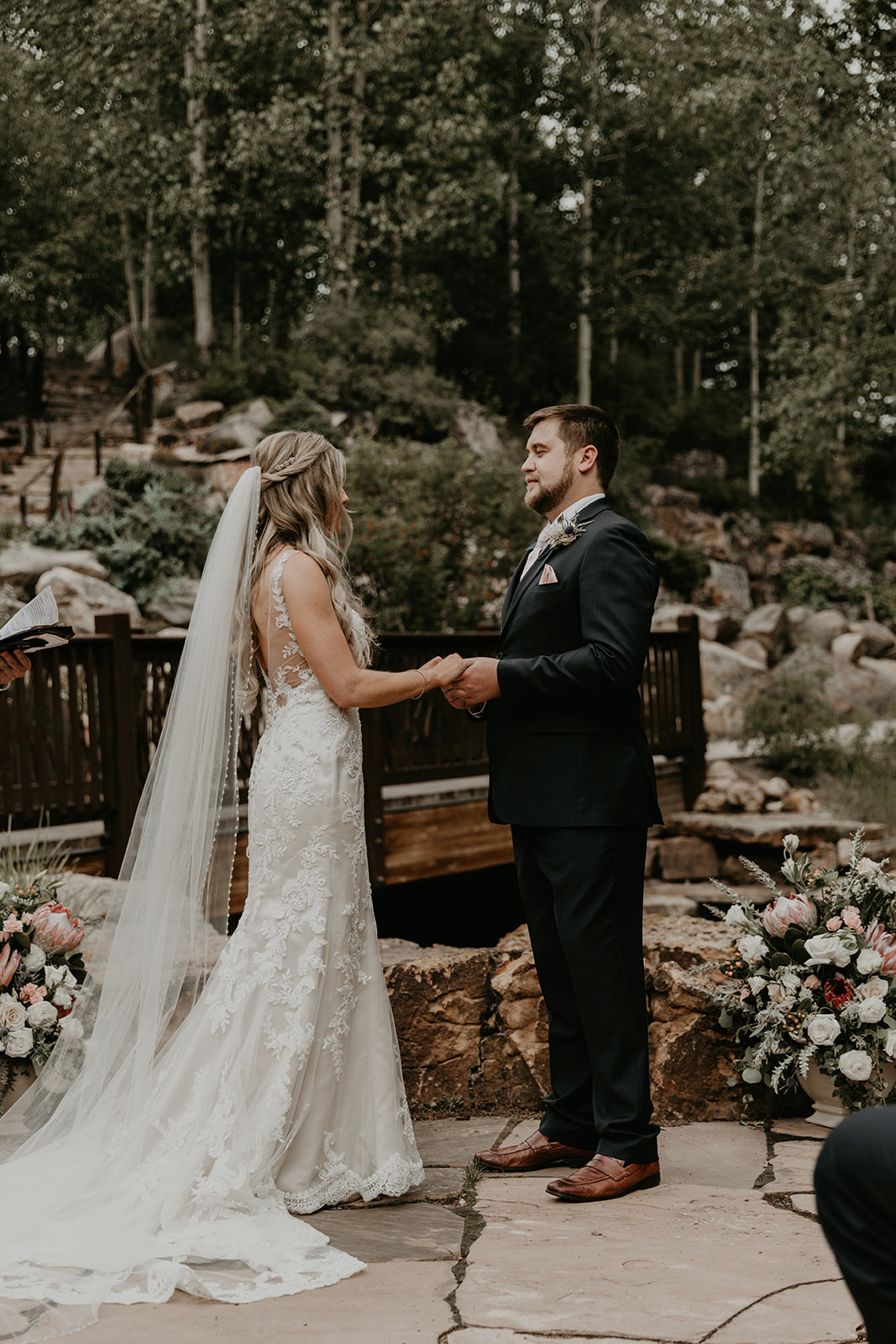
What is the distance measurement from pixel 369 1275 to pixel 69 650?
503 centimetres

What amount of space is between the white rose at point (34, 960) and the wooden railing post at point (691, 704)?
8.86 m

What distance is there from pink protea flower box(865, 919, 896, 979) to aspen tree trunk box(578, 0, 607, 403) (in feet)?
72.4

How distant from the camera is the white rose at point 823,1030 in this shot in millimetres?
3496

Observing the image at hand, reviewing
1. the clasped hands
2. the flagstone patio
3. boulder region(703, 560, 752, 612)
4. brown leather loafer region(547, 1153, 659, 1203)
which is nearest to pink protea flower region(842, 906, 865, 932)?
the flagstone patio

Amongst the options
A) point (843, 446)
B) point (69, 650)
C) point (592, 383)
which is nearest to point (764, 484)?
point (843, 446)

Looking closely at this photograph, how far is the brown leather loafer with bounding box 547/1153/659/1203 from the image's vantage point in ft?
10.1

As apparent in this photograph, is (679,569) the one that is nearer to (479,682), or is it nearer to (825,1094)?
(825,1094)

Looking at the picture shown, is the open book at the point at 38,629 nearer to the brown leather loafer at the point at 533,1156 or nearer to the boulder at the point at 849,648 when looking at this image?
the brown leather loafer at the point at 533,1156

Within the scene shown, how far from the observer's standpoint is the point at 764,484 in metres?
26.8

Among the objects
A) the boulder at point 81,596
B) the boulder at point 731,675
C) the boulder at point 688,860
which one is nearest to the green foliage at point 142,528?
the boulder at point 81,596

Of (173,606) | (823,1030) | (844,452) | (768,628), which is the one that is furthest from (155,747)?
(844,452)

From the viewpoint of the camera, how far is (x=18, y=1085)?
3668mm

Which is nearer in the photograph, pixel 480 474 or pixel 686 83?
pixel 480 474

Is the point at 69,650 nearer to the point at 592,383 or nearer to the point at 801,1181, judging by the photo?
the point at 801,1181
